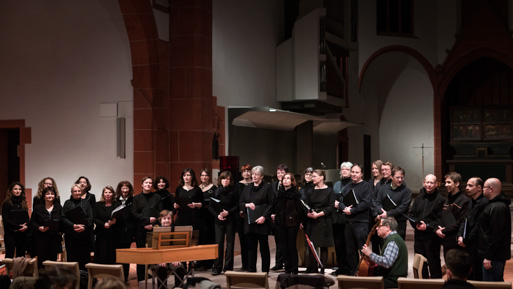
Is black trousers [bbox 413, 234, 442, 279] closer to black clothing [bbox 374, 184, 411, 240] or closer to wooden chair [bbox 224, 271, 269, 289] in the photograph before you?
black clothing [bbox 374, 184, 411, 240]

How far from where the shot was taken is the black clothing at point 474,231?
6.71 m

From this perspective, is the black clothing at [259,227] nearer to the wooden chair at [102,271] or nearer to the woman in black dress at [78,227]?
the woman in black dress at [78,227]

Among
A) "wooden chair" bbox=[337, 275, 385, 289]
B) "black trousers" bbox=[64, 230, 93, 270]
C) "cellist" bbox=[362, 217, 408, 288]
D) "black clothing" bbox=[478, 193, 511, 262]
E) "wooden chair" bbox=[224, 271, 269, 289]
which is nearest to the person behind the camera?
"wooden chair" bbox=[337, 275, 385, 289]

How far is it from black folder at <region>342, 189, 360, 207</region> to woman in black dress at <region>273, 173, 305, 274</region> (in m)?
0.56

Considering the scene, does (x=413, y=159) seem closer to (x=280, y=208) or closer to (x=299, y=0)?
(x=299, y=0)

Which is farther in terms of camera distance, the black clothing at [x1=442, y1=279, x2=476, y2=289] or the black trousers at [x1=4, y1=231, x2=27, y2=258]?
A: the black trousers at [x1=4, y1=231, x2=27, y2=258]

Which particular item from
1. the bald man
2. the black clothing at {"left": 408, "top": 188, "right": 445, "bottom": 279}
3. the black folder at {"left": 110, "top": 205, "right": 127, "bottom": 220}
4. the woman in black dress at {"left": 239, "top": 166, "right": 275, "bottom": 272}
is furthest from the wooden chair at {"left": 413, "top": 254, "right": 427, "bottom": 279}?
the black folder at {"left": 110, "top": 205, "right": 127, "bottom": 220}

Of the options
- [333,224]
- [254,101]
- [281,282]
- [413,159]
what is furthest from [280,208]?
[413,159]

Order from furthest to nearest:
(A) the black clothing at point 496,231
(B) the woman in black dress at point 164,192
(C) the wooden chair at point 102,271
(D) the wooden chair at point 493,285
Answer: (B) the woman in black dress at point 164,192 → (A) the black clothing at point 496,231 → (C) the wooden chair at point 102,271 → (D) the wooden chair at point 493,285

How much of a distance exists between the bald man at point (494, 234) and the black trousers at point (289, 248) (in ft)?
7.77

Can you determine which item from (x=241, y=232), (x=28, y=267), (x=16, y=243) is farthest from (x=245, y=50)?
(x=28, y=267)

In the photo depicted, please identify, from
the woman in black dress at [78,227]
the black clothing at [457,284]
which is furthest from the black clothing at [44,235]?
the black clothing at [457,284]

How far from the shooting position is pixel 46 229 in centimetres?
786

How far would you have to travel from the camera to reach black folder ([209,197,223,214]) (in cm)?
855
